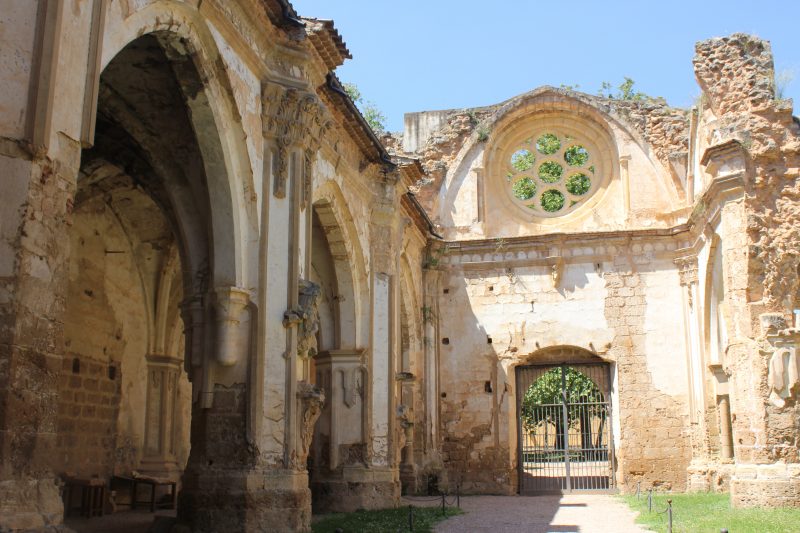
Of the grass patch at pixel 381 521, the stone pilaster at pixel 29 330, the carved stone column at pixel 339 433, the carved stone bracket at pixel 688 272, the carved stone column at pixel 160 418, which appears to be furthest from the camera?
the carved stone bracket at pixel 688 272

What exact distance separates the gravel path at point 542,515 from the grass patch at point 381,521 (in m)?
0.24

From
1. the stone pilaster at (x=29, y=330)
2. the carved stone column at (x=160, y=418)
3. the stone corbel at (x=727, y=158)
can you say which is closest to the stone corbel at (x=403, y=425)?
the carved stone column at (x=160, y=418)

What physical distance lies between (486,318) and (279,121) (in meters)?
10.3

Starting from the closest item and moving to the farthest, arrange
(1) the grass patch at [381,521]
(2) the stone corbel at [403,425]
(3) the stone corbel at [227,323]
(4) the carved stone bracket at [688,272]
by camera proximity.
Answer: (3) the stone corbel at [227,323] < (1) the grass patch at [381,521] < (2) the stone corbel at [403,425] < (4) the carved stone bracket at [688,272]

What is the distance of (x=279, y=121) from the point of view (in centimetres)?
1038

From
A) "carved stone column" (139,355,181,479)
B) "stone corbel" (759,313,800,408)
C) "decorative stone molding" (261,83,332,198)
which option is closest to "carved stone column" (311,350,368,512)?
"carved stone column" (139,355,181,479)

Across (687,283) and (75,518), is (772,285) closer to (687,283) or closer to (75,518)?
(687,283)

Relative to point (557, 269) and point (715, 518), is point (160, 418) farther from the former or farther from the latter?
point (557, 269)

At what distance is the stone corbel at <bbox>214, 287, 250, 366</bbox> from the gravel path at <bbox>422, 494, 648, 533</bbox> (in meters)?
3.54

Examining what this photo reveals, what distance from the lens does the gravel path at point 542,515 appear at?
11.3 m

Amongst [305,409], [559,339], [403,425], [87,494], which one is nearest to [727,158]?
[559,339]

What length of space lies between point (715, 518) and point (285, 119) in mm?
7318

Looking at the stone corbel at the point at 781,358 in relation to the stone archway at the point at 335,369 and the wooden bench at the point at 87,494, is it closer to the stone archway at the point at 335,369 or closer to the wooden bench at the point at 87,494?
the stone archway at the point at 335,369

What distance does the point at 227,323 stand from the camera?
931cm
